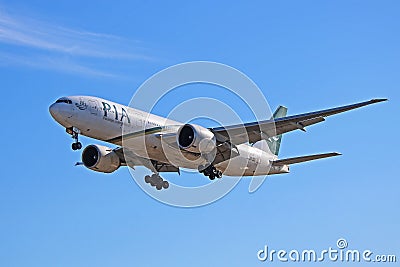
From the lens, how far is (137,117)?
2245 inches

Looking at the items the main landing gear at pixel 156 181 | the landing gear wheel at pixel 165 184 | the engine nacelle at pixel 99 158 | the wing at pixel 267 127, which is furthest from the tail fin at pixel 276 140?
the engine nacelle at pixel 99 158

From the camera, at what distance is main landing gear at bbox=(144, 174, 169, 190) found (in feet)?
207

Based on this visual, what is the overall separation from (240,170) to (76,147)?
1395cm

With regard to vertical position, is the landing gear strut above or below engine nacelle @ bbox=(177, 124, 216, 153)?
below

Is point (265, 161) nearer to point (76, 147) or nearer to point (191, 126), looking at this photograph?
point (191, 126)

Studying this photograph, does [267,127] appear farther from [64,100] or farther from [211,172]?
[64,100]

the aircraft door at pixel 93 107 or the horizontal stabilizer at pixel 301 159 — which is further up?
the horizontal stabilizer at pixel 301 159

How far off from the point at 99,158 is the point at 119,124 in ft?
21.6

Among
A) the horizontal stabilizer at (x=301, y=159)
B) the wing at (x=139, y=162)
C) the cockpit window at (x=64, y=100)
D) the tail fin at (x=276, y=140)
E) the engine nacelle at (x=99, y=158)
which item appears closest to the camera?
the cockpit window at (x=64, y=100)

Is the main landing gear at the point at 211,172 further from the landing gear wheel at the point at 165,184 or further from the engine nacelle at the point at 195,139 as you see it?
the landing gear wheel at the point at 165,184

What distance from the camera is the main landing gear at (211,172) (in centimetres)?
5853

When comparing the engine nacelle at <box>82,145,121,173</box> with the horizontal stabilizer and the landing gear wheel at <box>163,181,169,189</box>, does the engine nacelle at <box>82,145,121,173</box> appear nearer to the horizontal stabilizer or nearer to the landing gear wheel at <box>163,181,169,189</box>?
the landing gear wheel at <box>163,181,169,189</box>

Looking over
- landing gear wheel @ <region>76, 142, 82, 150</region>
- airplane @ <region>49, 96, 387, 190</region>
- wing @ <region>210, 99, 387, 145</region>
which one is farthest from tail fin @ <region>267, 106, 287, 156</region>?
landing gear wheel @ <region>76, 142, 82, 150</region>

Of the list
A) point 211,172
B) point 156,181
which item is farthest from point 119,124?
point 156,181
